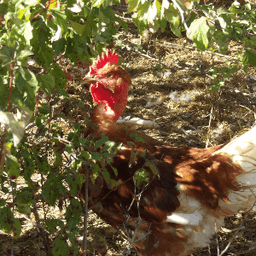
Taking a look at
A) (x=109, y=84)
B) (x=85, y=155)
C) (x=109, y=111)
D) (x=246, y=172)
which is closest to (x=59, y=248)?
(x=85, y=155)

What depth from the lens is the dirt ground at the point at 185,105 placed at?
3207mm

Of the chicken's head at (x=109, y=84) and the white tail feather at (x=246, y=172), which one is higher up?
the chicken's head at (x=109, y=84)

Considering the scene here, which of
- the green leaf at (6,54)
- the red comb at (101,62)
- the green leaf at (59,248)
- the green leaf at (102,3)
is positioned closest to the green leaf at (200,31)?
the green leaf at (102,3)

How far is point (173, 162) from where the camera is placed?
2734 millimetres

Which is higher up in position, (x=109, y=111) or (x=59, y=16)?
(x=59, y=16)

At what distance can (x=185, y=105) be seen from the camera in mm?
5141

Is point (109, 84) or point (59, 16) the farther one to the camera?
point (109, 84)

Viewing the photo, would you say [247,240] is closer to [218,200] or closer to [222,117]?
[218,200]

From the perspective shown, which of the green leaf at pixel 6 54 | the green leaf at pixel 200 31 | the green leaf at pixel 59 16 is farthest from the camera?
the green leaf at pixel 200 31

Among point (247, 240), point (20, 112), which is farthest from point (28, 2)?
point (247, 240)

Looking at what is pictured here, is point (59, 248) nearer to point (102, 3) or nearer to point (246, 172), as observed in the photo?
point (102, 3)

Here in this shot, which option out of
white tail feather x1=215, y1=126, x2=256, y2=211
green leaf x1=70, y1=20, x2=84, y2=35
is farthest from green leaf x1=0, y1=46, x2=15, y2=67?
white tail feather x1=215, y1=126, x2=256, y2=211

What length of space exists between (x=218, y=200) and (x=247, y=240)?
35.9 inches

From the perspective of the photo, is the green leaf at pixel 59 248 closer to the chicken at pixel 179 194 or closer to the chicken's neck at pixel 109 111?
the chicken at pixel 179 194
